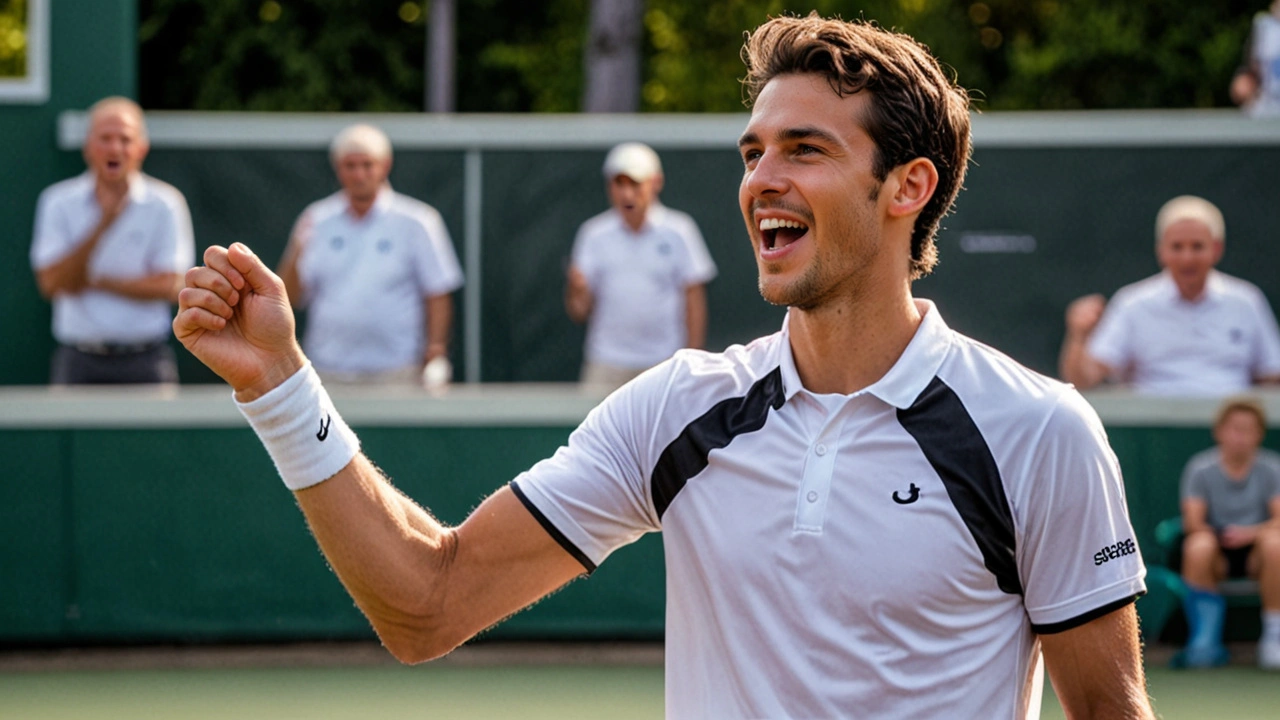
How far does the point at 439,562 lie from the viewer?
Answer: 2.97 meters

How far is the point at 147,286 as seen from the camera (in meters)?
9.53

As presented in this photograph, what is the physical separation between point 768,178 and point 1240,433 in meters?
6.52

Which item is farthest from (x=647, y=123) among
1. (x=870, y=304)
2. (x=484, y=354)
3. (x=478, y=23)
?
(x=478, y=23)

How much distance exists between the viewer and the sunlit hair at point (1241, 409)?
8.80 meters

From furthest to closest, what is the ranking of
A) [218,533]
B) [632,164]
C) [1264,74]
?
[1264,74] < [632,164] < [218,533]

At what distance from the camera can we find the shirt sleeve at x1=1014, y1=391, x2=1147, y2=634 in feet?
8.98

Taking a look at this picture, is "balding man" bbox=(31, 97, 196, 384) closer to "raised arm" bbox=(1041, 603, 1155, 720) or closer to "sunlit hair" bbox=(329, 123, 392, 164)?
"sunlit hair" bbox=(329, 123, 392, 164)

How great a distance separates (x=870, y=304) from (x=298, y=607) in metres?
6.65

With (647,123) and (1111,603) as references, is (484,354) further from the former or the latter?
(1111,603)

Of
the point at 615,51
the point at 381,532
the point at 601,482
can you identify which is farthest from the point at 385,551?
the point at 615,51

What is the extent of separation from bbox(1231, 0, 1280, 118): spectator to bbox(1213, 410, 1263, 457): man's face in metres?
4.31

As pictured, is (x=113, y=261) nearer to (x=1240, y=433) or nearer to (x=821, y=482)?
(x=1240, y=433)

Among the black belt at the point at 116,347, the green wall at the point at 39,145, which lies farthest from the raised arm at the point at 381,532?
the green wall at the point at 39,145

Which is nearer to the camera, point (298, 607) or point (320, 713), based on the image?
point (320, 713)
